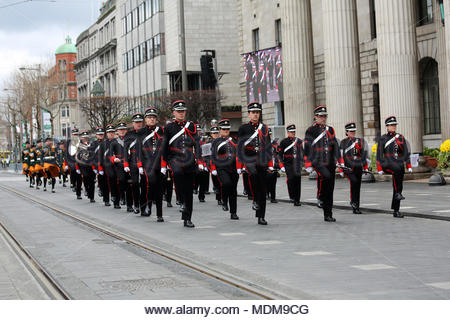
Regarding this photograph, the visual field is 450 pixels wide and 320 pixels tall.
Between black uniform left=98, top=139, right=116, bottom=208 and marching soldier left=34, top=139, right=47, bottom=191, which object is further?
marching soldier left=34, top=139, right=47, bottom=191

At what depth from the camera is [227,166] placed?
16.1 m

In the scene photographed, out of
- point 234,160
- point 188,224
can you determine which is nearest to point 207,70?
point 234,160

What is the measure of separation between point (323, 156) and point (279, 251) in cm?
423

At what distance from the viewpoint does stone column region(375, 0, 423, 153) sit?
1022 inches

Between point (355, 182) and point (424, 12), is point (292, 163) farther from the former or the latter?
point (424, 12)

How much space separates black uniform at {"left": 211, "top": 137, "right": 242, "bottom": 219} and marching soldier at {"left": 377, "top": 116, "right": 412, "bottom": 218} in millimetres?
2783

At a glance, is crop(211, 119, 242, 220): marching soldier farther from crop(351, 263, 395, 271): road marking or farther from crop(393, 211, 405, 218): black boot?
crop(351, 263, 395, 271): road marking

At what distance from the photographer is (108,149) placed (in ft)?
64.8

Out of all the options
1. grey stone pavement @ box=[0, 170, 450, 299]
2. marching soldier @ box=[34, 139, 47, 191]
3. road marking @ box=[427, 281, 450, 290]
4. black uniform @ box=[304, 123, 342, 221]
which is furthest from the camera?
marching soldier @ box=[34, 139, 47, 191]

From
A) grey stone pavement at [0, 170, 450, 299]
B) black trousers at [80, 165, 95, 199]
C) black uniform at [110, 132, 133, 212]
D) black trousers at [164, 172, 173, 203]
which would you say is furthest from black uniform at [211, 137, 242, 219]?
black trousers at [80, 165, 95, 199]

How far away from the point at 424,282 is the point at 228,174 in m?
8.71

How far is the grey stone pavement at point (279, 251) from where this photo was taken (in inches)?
290

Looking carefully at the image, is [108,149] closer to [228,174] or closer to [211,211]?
[211,211]
